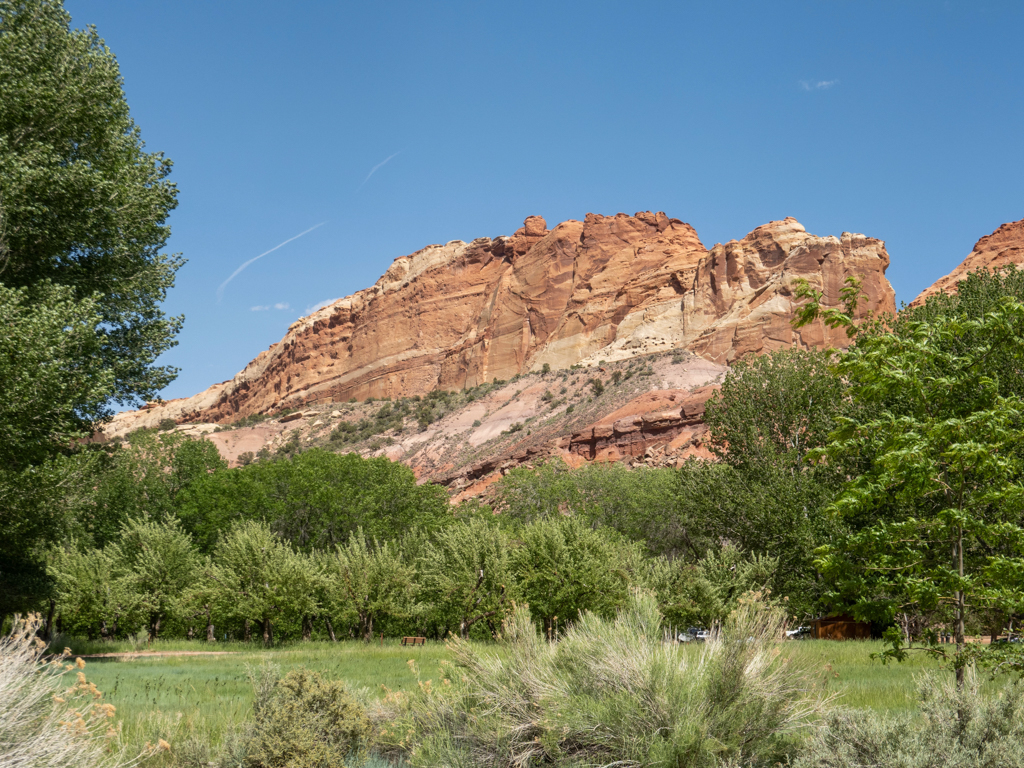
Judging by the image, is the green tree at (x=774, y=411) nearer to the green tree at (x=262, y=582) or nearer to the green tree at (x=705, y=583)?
the green tree at (x=705, y=583)

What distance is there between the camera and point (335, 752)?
7.11m

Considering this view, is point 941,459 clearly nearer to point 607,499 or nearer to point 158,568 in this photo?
point 158,568

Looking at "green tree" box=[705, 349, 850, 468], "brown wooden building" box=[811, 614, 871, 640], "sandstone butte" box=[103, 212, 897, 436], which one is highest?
"sandstone butte" box=[103, 212, 897, 436]

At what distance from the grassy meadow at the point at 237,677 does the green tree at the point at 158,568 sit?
357cm

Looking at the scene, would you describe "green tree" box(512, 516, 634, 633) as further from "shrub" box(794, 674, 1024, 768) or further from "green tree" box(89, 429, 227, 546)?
"green tree" box(89, 429, 227, 546)

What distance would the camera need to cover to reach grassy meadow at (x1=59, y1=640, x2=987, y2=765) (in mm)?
7973

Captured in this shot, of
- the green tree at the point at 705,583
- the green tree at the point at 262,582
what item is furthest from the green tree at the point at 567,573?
the green tree at the point at 262,582

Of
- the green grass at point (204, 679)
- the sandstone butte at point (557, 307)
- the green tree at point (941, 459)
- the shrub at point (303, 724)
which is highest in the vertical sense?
the sandstone butte at point (557, 307)

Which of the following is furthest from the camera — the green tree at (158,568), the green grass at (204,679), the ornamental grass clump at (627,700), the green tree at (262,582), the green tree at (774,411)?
the green tree at (158,568)

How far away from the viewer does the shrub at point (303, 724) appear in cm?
674

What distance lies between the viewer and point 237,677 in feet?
52.5

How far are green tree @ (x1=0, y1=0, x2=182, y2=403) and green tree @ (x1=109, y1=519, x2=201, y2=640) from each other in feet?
52.5

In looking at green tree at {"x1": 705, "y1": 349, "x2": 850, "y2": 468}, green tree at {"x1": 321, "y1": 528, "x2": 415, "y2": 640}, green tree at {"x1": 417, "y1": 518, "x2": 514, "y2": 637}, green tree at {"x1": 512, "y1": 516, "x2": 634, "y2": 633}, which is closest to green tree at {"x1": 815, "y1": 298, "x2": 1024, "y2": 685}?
green tree at {"x1": 512, "y1": 516, "x2": 634, "y2": 633}

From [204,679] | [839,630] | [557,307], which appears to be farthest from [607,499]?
[557,307]
